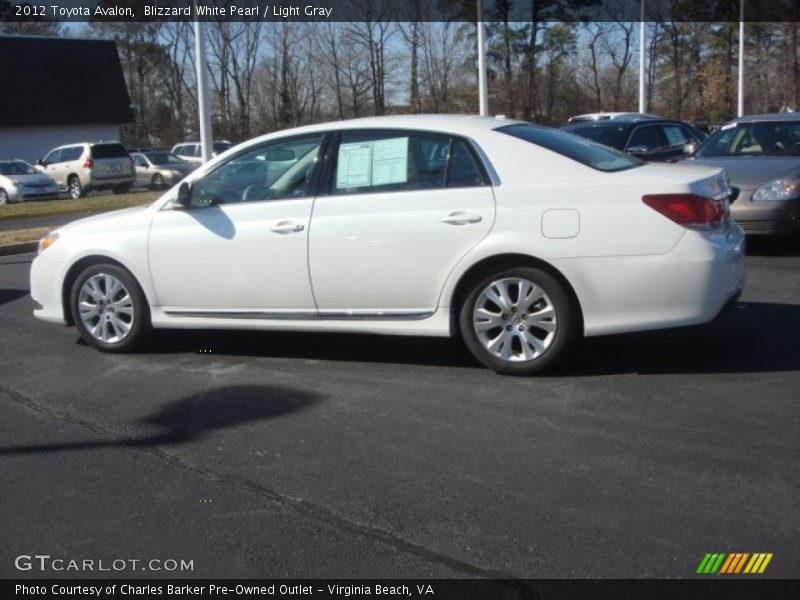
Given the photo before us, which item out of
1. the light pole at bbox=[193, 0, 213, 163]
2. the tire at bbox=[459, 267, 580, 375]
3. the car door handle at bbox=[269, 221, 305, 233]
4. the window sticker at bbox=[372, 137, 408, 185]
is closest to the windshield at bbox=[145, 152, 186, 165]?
the light pole at bbox=[193, 0, 213, 163]

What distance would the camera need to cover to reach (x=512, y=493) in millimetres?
4020

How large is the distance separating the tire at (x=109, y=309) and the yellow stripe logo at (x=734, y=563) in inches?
179

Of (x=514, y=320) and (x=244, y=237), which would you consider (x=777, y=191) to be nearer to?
(x=514, y=320)

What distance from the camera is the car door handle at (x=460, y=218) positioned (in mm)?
5617

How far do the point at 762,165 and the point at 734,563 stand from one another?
308 inches

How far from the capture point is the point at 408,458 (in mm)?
4488

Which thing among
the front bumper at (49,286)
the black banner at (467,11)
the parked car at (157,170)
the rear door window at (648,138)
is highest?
the black banner at (467,11)

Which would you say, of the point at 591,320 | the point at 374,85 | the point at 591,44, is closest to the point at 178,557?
the point at 591,320

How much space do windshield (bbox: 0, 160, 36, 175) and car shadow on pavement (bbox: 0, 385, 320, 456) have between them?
23.5 meters

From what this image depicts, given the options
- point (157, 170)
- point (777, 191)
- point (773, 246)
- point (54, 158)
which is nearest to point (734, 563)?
point (777, 191)

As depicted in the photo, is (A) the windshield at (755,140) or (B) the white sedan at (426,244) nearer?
(B) the white sedan at (426,244)

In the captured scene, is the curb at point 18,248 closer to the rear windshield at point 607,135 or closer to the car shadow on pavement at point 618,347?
the car shadow on pavement at point 618,347

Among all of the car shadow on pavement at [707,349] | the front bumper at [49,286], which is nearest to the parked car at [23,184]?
the front bumper at [49,286]
